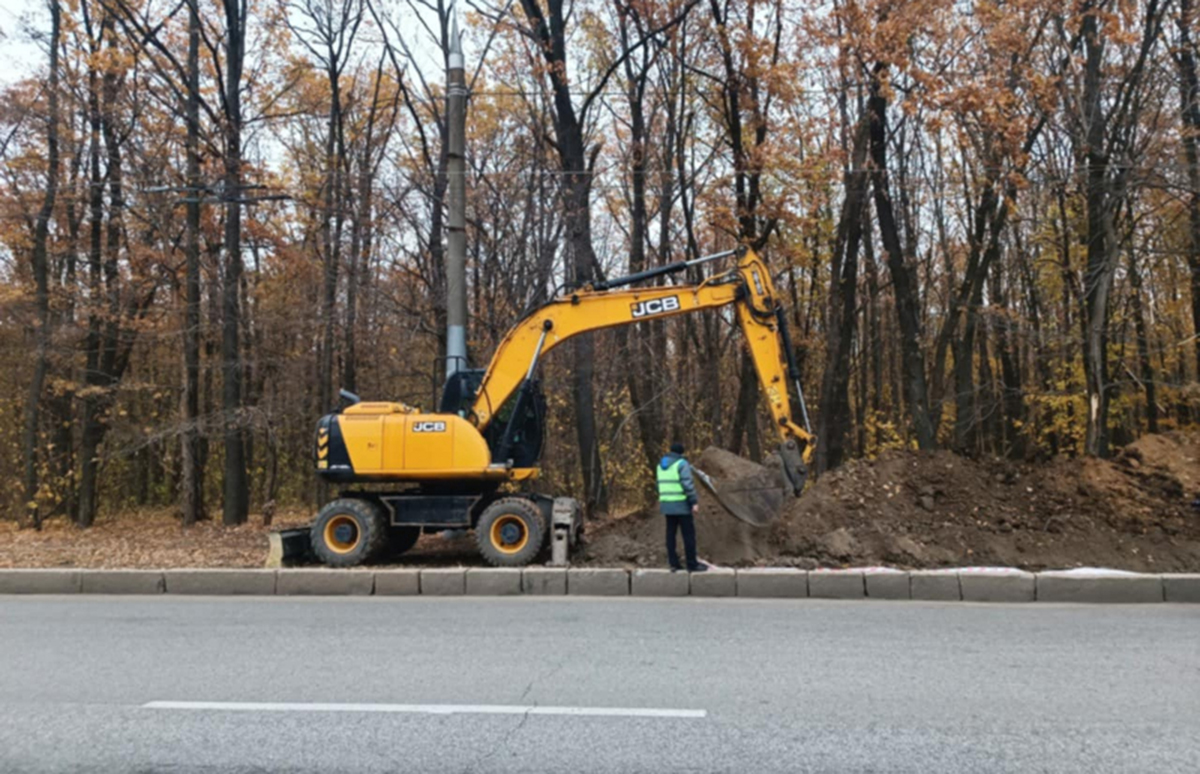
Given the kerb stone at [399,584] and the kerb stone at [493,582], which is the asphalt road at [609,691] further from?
the kerb stone at [399,584]

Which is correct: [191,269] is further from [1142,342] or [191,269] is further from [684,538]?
[1142,342]

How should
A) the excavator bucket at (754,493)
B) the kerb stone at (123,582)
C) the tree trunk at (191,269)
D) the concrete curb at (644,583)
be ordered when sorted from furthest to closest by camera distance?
the tree trunk at (191,269), the excavator bucket at (754,493), the kerb stone at (123,582), the concrete curb at (644,583)

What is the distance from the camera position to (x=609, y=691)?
5.46 meters

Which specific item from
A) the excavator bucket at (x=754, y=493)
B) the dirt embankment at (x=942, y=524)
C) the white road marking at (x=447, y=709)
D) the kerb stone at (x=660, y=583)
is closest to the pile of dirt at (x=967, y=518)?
the dirt embankment at (x=942, y=524)


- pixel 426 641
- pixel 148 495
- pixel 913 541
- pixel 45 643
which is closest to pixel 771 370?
pixel 913 541

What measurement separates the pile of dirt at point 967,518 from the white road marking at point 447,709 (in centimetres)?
640

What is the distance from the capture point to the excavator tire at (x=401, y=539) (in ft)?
42.4

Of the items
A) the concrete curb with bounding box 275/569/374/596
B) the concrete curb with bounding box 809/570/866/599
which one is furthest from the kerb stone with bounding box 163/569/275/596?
the concrete curb with bounding box 809/570/866/599

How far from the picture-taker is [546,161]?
65.5ft

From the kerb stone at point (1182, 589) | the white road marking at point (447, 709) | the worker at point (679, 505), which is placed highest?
the worker at point (679, 505)

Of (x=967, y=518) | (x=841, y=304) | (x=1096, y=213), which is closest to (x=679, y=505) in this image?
(x=967, y=518)

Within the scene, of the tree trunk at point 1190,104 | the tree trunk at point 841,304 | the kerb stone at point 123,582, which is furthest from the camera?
the tree trunk at point 841,304

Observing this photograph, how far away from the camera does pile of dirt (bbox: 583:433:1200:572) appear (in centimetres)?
1079

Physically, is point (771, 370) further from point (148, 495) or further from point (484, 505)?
point (148, 495)
